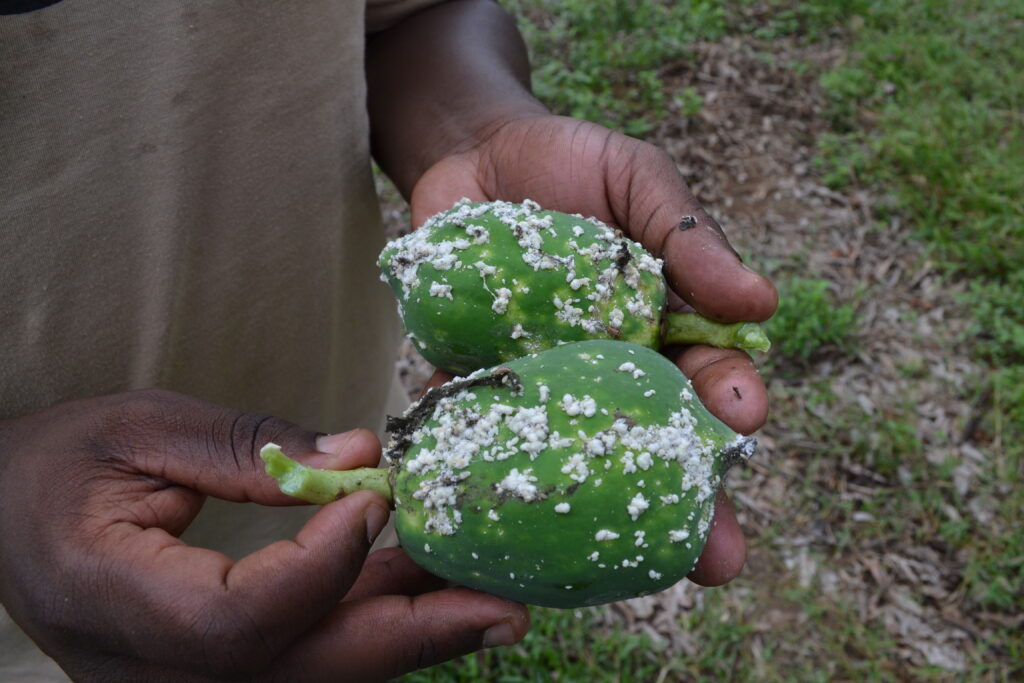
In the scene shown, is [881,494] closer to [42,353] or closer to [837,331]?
[837,331]

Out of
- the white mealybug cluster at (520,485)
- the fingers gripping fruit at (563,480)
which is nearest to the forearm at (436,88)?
the fingers gripping fruit at (563,480)

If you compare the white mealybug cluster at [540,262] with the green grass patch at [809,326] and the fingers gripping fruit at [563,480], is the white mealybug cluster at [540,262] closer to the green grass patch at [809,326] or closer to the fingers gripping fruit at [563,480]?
the fingers gripping fruit at [563,480]

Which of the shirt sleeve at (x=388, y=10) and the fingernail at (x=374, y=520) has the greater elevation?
the shirt sleeve at (x=388, y=10)

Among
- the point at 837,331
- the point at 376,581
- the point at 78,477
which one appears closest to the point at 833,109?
the point at 837,331

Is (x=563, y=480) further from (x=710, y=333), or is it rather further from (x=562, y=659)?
(x=562, y=659)

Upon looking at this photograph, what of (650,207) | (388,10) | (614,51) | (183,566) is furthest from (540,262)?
(614,51)

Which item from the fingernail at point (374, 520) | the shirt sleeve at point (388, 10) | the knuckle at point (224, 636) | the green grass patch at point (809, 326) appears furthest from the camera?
the green grass patch at point (809, 326)

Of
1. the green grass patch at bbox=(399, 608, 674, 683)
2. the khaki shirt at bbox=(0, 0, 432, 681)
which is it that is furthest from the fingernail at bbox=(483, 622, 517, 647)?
the green grass patch at bbox=(399, 608, 674, 683)

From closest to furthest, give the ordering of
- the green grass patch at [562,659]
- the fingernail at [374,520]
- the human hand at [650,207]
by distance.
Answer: the fingernail at [374,520] < the human hand at [650,207] < the green grass patch at [562,659]
